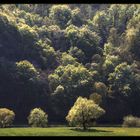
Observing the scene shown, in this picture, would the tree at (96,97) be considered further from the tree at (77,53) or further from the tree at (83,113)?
the tree at (77,53)

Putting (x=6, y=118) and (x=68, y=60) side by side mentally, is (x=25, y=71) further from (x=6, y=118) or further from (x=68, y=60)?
(x=6, y=118)

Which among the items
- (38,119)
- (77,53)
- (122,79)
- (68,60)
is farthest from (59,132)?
(77,53)

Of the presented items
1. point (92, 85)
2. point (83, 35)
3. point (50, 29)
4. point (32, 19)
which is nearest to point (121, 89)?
point (92, 85)

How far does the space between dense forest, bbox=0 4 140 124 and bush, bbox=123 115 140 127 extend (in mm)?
789

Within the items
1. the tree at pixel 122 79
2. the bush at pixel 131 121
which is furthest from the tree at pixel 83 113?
the tree at pixel 122 79

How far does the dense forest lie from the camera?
43.9 meters

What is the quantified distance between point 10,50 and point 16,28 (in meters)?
4.44

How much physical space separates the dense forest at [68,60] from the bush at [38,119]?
7.20 ft

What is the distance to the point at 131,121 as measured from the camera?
142 feet

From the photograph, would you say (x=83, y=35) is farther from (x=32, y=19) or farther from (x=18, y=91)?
(x=18, y=91)

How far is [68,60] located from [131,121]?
11984 mm

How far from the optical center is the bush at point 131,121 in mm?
40656

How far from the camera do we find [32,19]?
60.1 meters

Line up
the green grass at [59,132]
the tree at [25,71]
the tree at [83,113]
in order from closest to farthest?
the green grass at [59,132] < the tree at [83,113] < the tree at [25,71]
